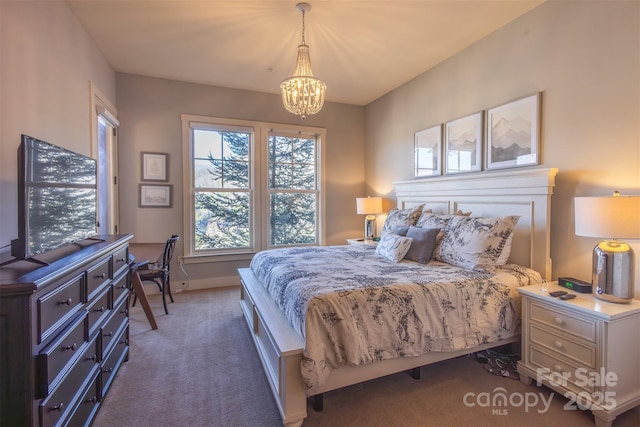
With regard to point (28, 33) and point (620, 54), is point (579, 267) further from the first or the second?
point (28, 33)

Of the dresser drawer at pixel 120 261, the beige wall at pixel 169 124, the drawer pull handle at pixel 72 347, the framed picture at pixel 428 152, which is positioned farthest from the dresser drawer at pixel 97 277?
the framed picture at pixel 428 152

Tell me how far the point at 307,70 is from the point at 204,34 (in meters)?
1.25

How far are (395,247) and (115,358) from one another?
2.33 m

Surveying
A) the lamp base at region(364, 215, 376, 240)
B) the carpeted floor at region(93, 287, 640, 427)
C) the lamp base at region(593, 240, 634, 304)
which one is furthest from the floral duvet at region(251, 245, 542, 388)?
the lamp base at region(364, 215, 376, 240)

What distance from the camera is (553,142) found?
2.49 metres

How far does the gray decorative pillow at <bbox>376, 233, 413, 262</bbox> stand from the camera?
2740 mm

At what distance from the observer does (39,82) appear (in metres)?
2.04

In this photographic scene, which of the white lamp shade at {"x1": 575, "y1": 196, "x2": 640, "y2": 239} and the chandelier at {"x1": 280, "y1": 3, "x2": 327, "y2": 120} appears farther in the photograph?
the chandelier at {"x1": 280, "y1": 3, "x2": 327, "y2": 120}

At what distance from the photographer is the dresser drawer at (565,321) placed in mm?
1761

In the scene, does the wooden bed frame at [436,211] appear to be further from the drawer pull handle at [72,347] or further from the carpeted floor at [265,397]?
the drawer pull handle at [72,347]

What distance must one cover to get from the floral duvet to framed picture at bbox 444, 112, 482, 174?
47.5 inches

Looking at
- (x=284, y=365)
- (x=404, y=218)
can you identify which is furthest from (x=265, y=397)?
(x=404, y=218)

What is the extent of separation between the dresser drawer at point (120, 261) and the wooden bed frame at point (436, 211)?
0.99m

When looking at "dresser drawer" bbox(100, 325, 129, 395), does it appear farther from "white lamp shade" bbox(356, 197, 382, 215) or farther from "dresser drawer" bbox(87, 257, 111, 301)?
"white lamp shade" bbox(356, 197, 382, 215)
